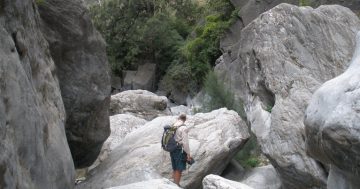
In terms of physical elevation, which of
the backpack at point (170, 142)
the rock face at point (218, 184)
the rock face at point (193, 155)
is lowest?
the rock face at point (193, 155)

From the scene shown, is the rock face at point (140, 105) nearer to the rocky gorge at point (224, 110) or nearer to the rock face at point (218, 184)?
the rocky gorge at point (224, 110)

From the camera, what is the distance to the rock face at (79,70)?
12.4 meters

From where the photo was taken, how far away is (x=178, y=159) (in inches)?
474

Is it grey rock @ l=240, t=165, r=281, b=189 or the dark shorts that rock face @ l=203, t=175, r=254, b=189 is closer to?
the dark shorts

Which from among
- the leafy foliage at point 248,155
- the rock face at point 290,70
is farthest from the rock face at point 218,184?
the leafy foliage at point 248,155

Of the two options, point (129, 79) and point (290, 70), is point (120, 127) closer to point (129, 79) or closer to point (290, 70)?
point (290, 70)

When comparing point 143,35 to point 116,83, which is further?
point 116,83

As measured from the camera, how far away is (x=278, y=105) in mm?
12930

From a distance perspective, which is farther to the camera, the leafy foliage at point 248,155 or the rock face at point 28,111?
the leafy foliage at point 248,155

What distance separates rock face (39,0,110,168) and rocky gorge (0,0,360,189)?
23 mm

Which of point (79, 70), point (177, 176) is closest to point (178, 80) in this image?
point (79, 70)

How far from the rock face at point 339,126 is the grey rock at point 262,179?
415 cm

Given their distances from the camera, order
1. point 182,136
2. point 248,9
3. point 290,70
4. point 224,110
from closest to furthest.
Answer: point 182,136 < point 290,70 < point 224,110 < point 248,9

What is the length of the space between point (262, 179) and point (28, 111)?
757 centimetres
